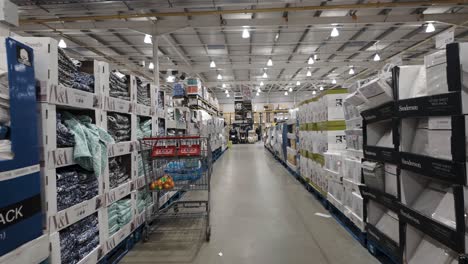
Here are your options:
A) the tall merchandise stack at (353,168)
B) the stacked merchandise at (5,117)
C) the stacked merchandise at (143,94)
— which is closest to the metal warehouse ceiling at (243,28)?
the stacked merchandise at (143,94)

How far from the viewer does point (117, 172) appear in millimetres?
3193

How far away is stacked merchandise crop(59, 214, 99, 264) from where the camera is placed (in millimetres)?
2221

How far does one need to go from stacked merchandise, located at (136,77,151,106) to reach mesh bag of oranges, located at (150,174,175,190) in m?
1.15

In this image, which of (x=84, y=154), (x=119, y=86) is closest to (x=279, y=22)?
(x=119, y=86)

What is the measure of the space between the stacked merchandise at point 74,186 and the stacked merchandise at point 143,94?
1544mm

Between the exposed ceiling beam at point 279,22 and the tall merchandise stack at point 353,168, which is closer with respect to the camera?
the tall merchandise stack at point 353,168

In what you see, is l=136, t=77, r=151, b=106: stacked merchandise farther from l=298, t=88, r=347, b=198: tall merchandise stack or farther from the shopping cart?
l=298, t=88, r=347, b=198: tall merchandise stack

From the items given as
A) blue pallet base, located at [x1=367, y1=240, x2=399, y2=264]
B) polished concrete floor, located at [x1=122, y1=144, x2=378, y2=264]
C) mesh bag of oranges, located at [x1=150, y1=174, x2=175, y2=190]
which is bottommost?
polished concrete floor, located at [x1=122, y1=144, x2=378, y2=264]

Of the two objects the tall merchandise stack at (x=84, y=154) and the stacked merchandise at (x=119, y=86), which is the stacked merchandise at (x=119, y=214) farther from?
the stacked merchandise at (x=119, y=86)

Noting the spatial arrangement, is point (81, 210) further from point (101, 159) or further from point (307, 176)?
point (307, 176)

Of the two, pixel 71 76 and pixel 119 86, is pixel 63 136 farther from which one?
pixel 119 86

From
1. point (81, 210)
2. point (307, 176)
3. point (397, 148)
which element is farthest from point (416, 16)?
point (81, 210)

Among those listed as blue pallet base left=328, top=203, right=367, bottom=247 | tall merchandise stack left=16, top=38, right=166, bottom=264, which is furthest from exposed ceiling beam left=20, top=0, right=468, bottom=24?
blue pallet base left=328, top=203, right=367, bottom=247

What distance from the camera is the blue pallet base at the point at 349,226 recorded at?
324 cm
